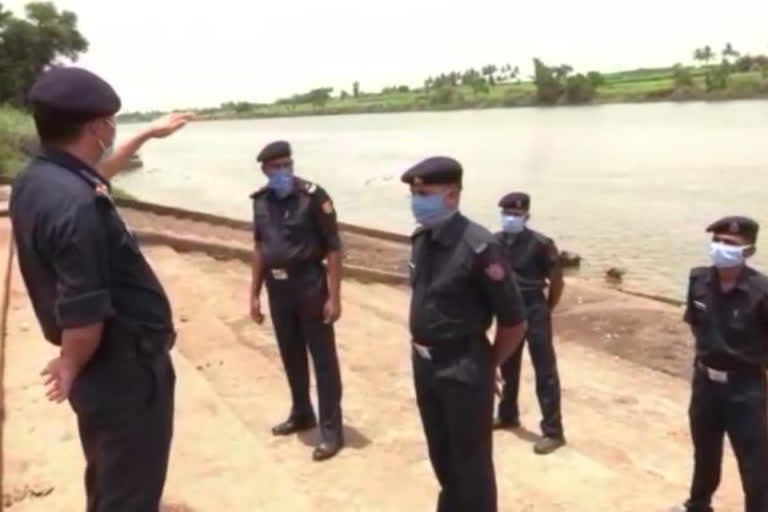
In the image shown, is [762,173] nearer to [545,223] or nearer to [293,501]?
[545,223]

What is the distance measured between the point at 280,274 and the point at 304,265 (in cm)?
17

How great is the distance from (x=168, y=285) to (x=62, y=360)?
8.40 m

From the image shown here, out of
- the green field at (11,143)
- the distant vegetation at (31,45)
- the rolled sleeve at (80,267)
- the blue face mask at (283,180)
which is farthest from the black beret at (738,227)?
the distant vegetation at (31,45)

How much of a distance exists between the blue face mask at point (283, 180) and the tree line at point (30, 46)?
43.5 metres

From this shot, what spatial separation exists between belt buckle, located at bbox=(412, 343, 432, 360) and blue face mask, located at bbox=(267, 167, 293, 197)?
179 centimetres

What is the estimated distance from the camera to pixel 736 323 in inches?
182

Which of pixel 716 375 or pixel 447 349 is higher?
pixel 447 349

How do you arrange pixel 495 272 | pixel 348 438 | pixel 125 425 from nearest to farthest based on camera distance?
pixel 125 425, pixel 495 272, pixel 348 438

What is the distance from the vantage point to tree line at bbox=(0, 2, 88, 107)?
157 ft

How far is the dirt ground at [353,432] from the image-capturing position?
4.74 meters

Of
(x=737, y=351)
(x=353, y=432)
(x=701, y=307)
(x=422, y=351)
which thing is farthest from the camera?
(x=353, y=432)

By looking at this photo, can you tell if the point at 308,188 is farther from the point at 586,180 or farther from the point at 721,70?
the point at 721,70

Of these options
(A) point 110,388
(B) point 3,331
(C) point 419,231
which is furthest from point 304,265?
(A) point 110,388

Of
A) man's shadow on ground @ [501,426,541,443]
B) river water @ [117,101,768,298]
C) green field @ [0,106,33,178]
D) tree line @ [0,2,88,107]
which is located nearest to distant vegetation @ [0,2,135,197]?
tree line @ [0,2,88,107]
